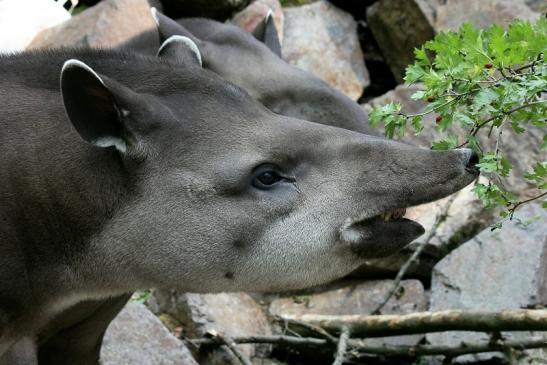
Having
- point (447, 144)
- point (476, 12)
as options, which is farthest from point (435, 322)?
point (476, 12)

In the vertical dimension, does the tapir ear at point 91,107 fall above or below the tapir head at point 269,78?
above

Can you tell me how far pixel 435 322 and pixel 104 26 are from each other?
5111mm

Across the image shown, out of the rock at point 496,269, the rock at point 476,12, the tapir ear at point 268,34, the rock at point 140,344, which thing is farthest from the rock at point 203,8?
the rock at point 140,344

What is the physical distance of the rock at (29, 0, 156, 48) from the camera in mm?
9773

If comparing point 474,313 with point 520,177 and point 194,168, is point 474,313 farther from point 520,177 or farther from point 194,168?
point 520,177

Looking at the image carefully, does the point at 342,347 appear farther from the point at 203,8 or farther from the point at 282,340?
the point at 203,8

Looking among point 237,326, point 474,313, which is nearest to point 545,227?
point 474,313

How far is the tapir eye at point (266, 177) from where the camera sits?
4.13 m

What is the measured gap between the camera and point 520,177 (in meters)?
9.09

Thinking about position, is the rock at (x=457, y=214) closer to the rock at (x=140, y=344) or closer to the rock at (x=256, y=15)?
the rock at (x=140, y=344)

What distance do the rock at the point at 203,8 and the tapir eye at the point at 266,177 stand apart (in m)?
7.30

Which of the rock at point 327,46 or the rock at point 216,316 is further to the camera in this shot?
the rock at point 327,46

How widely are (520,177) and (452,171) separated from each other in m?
5.29

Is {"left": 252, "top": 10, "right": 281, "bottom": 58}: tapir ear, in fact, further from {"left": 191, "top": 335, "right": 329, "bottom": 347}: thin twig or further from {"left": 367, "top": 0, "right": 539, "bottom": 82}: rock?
{"left": 367, "top": 0, "right": 539, "bottom": 82}: rock
